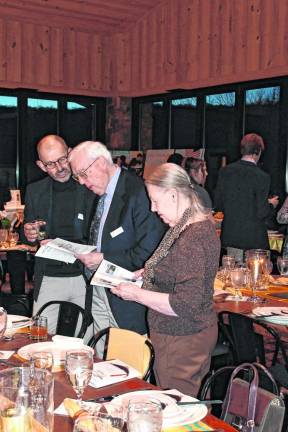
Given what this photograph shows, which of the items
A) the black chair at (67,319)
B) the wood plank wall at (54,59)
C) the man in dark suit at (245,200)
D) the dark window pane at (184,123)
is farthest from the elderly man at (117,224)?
the wood plank wall at (54,59)

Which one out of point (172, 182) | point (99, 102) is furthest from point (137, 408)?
point (99, 102)

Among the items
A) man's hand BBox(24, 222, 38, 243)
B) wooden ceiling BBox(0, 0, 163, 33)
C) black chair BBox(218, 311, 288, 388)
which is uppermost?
wooden ceiling BBox(0, 0, 163, 33)

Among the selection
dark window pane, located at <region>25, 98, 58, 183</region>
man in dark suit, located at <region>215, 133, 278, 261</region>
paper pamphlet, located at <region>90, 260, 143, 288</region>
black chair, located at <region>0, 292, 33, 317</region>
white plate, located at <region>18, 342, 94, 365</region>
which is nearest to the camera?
white plate, located at <region>18, 342, 94, 365</region>

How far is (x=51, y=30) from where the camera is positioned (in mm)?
10188

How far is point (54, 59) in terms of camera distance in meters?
10.3

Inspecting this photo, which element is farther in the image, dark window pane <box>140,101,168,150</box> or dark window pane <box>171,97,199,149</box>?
dark window pane <box>140,101,168,150</box>

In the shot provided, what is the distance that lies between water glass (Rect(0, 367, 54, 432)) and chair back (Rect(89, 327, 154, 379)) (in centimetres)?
93

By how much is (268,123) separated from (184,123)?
192 cm

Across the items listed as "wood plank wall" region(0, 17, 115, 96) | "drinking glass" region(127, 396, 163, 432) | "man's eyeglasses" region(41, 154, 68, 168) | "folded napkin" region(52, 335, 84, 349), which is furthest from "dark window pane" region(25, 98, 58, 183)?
"drinking glass" region(127, 396, 163, 432)

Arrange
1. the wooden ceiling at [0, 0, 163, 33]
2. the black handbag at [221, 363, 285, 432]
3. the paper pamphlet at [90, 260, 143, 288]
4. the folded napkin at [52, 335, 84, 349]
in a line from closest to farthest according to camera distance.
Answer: the black handbag at [221, 363, 285, 432] → the folded napkin at [52, 335, 84, 349] → the paper pamphlet at [90, 260, 143, 288] → the wooden ceiling at [0, 0, 163, 33]

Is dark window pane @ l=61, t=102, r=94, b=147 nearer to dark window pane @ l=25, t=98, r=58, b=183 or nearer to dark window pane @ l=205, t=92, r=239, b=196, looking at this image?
dark window pane @ l=25, t=98, r=58, b=183

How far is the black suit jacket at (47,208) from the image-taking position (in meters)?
4.11

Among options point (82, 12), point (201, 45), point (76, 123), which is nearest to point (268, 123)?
point (201, 45)

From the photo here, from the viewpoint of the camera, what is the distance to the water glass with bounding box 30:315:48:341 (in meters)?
2.85
